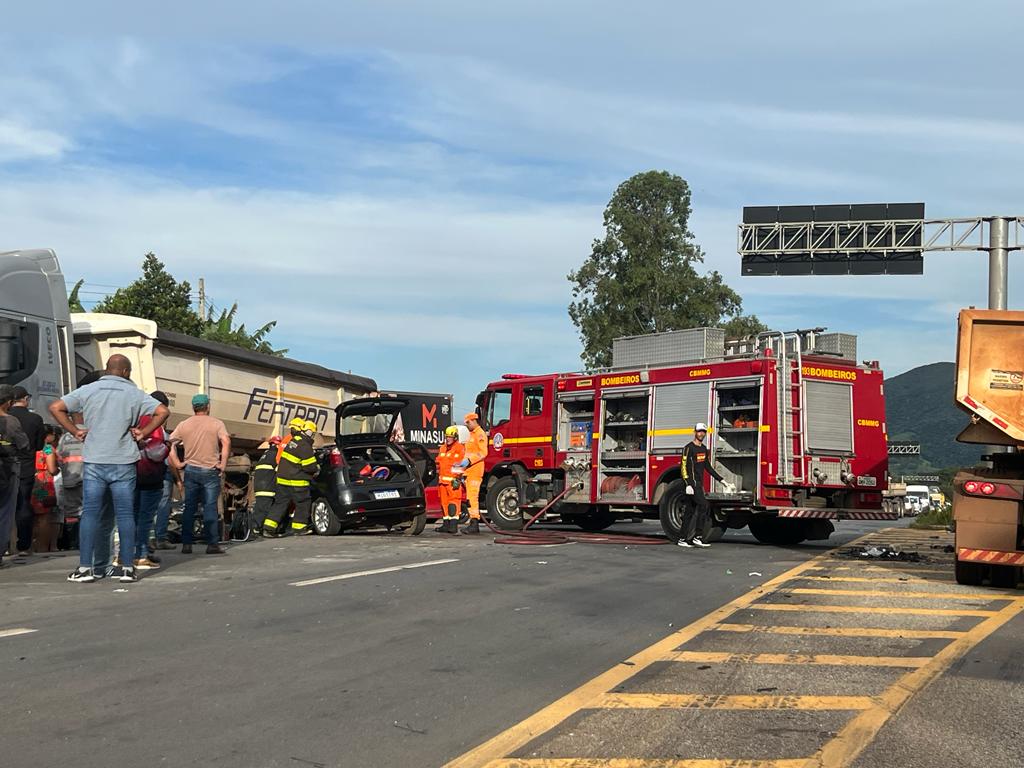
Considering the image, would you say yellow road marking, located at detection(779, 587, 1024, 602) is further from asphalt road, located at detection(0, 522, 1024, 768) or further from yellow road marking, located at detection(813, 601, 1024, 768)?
yellow road marking, located at detection(813, 601, 1024, 768)

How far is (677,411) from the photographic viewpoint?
18156 mm

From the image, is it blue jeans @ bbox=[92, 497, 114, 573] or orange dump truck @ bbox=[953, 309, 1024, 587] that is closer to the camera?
blue jeans @ bbox=[92, 497, 114, 573]

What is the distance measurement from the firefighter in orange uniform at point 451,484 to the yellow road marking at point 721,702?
12.5 m

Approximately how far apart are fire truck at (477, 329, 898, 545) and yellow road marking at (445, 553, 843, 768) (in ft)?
27.2

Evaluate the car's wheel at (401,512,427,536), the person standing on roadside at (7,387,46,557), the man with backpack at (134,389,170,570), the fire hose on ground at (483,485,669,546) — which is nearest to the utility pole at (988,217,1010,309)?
the fire hose on ground at (483,485,669,546)

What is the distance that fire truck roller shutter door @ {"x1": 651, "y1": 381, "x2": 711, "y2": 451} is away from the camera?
17825 mm

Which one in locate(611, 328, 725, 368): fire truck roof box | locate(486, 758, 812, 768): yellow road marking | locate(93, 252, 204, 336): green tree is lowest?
locate(486, 758, 812, 768): yellow road marking

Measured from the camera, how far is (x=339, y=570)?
11000mm

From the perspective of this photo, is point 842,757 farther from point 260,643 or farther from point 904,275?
point 904,275

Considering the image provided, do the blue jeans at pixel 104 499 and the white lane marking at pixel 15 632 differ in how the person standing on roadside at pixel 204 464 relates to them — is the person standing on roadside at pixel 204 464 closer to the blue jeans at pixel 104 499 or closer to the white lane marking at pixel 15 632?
the blue jeans at pixel 104 499

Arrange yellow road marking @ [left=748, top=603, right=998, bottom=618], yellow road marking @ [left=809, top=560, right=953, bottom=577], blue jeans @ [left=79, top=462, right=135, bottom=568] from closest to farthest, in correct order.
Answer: yellow road marking @ [left=748, top=603, right=998, bottom=618] → blue jeans @ [left=79, top=462, right=135, bottom=568] → yellow road marking @ [left=809, top=560, right=953, bottom=577]

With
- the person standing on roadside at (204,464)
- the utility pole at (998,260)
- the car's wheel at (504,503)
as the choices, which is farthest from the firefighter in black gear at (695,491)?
the utility pole at (998,260)

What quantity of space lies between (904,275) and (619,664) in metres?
24.4

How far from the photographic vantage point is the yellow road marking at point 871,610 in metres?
9.05
